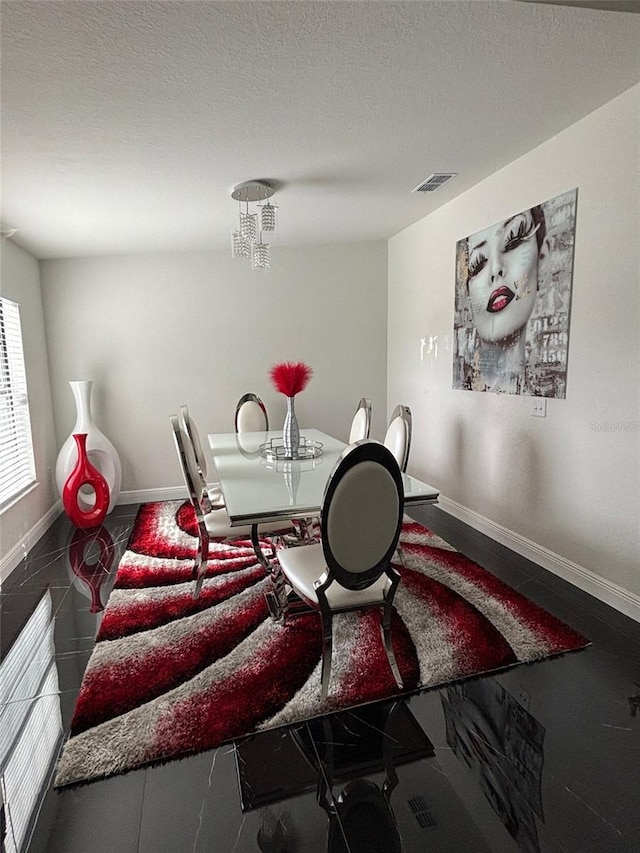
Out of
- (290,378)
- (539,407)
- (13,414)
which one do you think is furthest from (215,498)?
(539,407)

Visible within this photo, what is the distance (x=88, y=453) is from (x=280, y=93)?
344cm

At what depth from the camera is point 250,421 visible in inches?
176

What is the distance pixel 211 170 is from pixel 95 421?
2.86 metres

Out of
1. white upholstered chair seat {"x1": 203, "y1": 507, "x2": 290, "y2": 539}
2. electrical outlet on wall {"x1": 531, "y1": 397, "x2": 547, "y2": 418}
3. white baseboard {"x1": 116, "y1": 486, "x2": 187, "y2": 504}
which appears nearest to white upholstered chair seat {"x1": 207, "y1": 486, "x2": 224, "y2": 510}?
white upholstered chair seat {"x1": 203, "y1": 507, "x2": 290, "y2": 539}

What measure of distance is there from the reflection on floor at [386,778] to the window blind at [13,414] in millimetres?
1805

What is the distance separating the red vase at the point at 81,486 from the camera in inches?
156

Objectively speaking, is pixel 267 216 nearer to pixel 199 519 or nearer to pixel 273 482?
pixel 273 482

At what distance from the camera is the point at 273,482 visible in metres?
2.46

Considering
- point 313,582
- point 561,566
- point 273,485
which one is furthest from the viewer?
point 561,566

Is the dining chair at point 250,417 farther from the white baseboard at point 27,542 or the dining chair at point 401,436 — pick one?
the white baseboard at point 27,542

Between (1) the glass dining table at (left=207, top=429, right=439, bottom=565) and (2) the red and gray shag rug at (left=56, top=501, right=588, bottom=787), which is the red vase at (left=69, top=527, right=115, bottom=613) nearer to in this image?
(2) the red and gray shag rug at (left=56, top=501, right=588, bottom=787)

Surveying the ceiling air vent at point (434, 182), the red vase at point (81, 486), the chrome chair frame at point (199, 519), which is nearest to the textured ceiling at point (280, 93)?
the ceiling air vent at point (434, 182)

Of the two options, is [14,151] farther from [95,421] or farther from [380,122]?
[95,421]

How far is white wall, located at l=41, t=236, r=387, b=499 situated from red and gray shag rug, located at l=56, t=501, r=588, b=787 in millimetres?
2104
